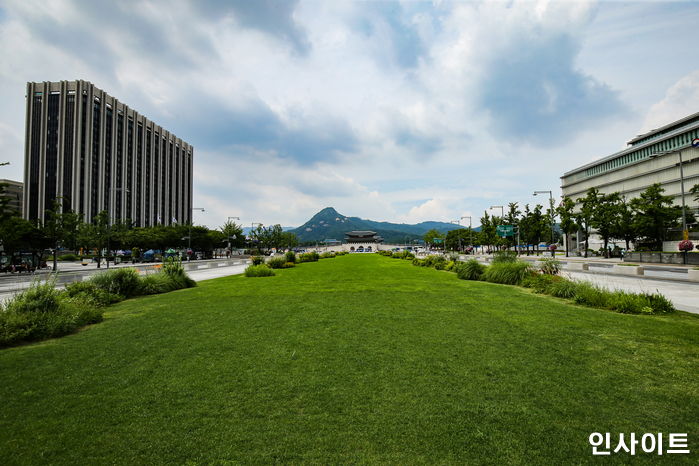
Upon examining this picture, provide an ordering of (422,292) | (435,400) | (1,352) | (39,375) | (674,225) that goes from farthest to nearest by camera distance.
A: 1. (674,225)
2. (422,292)
3. (1,352)
4. (39,375)
5. (435,400)

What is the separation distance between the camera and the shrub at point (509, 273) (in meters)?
15.1

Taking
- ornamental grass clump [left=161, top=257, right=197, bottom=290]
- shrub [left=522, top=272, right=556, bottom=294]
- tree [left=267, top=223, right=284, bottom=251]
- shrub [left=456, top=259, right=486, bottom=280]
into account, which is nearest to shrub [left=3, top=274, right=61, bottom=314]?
ornamental grass clump [left=161, top=257, right=197, bottom=290]

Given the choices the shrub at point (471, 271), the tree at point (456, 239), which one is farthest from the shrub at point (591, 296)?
the tree at point (456, 239)

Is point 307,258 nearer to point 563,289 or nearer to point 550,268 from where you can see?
point 550,268

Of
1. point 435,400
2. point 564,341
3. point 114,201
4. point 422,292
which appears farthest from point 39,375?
point 114,201

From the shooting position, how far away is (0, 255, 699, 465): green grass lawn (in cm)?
297

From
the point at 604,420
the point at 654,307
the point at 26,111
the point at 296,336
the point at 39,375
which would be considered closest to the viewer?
the point at 604,420

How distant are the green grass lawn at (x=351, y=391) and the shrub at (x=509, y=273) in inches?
289

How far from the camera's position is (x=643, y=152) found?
A: 68.4 metres

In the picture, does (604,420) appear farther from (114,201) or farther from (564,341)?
(114,201)

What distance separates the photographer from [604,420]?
3436mm

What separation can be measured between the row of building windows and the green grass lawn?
79660 millimetres

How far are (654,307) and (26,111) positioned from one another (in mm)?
120705

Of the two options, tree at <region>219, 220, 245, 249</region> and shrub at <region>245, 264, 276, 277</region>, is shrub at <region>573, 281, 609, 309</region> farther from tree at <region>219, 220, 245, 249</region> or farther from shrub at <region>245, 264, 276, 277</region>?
tree at <region>219, 220, 245, 249</region>
